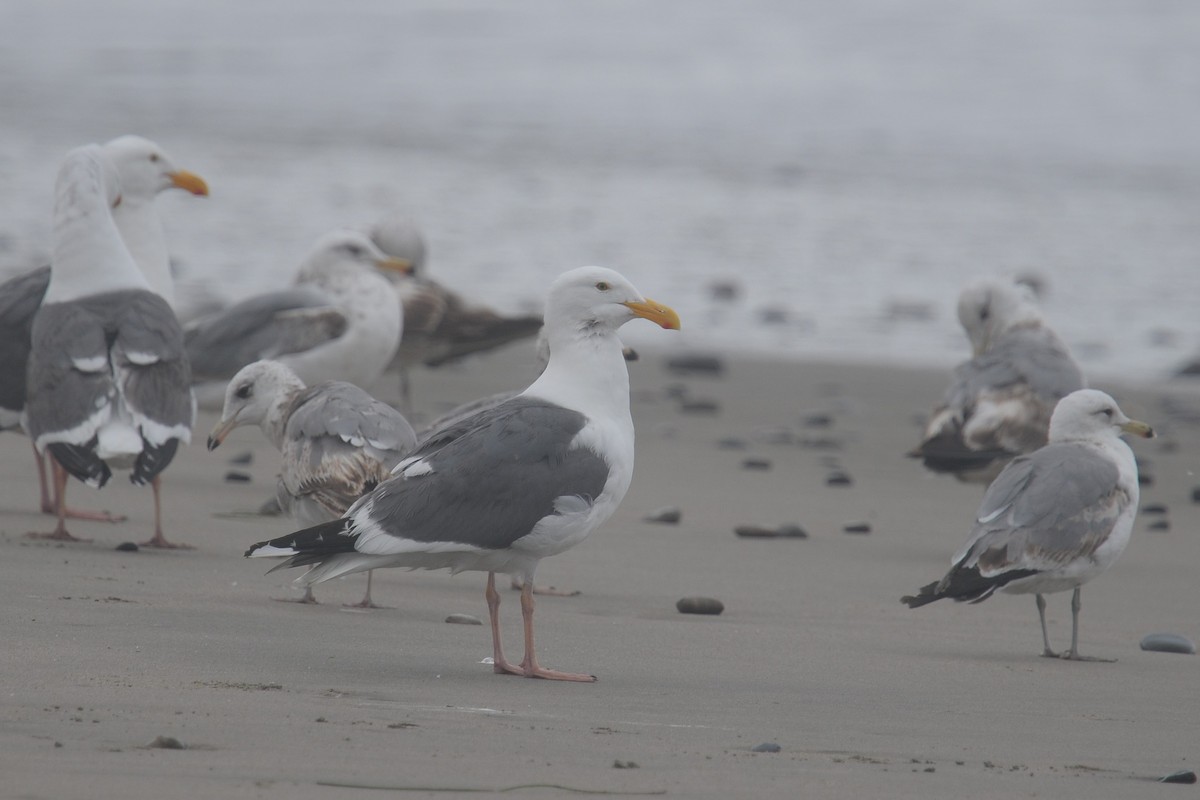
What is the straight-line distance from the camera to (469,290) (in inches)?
618

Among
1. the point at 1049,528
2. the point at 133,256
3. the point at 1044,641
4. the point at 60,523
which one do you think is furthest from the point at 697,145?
the point at 1044,641

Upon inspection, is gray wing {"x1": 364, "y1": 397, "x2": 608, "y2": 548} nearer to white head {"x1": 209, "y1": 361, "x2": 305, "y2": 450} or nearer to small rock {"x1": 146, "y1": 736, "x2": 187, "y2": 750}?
small rock {"x1": 146, "y1": 736, "x2": 187, "y2": 750}

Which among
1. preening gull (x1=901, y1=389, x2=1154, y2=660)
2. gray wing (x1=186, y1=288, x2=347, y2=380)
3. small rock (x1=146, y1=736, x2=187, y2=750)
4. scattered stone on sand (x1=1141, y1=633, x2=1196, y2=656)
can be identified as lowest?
gray wing (x1=186, y1=288, x2=347, y2=380)

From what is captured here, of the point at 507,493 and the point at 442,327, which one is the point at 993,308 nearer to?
the point at 442,327

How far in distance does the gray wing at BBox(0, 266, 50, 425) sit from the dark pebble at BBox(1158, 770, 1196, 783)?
484 centimetres

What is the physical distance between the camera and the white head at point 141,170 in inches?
346

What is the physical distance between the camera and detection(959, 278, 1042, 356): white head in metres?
9.77

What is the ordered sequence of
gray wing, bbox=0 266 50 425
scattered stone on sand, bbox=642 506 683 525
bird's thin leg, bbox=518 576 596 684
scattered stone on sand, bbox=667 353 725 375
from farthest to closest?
scattered stone on sand, bbox=667 353 725 375
scattered stone on sand, bbox=642 506 683 525
gray wing, bbox=0 266 50 425
bird's thin leg, bbox=518 576 596 684

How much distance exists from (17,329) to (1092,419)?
4.44 m

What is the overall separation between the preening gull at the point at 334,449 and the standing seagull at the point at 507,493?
53 cm

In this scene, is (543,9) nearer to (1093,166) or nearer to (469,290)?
(1093,166)

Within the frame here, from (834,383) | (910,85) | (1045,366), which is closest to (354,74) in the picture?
(910,85)

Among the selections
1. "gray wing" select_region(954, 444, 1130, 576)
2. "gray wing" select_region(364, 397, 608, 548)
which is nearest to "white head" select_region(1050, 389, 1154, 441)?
"gray wing" select_region(954, 444, 1130, 576)

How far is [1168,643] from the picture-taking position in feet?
19.5
